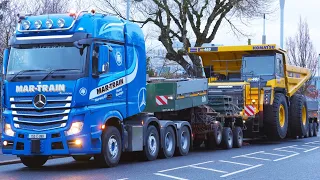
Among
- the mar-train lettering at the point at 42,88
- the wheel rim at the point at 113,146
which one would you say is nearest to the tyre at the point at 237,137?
the wheel rim at the point at 113,146

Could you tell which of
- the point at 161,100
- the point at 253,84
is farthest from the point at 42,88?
the point at 253,84

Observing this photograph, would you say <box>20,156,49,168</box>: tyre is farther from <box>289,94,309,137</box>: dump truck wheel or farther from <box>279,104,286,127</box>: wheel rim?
<box>289,94,309,137</box>: dump truck wheel

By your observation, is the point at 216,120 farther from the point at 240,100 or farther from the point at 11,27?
the point at 11,27

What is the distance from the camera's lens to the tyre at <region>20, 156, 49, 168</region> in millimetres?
14930

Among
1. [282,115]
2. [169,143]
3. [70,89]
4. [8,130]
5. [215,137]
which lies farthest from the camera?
[282,115]

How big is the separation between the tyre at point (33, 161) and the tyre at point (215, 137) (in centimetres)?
713

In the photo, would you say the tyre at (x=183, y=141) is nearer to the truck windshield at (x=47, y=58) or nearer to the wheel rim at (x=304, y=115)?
the truck windshield at (x=47, y=58)

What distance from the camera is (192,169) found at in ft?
46.9

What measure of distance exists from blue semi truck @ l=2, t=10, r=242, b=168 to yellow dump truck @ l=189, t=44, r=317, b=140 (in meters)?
7.30

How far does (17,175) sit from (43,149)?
31.5 inches

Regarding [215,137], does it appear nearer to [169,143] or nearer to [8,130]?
[169,143]

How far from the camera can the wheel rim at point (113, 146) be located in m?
14.5

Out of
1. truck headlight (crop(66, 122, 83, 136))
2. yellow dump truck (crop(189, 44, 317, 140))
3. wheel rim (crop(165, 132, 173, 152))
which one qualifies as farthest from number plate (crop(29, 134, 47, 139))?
yellow dump truck (crop(189, 44, 317, 140))

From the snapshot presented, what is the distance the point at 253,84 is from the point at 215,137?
3.50m
